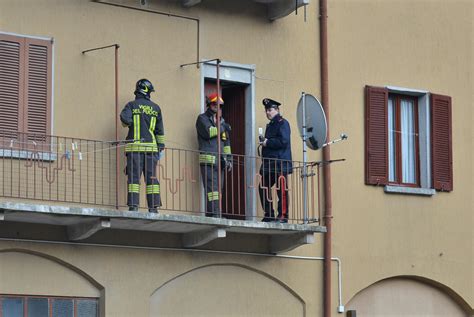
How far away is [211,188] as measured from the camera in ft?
72.9

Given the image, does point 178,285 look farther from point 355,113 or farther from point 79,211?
point 355,113

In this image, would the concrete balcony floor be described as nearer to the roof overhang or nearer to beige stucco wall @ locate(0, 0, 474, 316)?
beige stucco wall @ locate(0, 0, 474, 316)

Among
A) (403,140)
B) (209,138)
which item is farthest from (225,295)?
(403,140)

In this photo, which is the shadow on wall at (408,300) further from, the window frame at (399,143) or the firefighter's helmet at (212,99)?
the firefighter's helmet at (212,99)

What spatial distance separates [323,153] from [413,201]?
1.78 metres

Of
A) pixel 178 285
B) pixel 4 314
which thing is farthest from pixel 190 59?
pixel 4 314

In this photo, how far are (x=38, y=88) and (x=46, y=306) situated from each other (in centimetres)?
297

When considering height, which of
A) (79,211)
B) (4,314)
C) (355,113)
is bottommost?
(4,314)

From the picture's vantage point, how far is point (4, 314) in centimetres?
2084

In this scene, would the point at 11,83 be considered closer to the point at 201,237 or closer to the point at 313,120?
the point at 201,237

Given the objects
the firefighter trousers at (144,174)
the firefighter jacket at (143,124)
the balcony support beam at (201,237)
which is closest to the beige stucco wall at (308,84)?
the balcony support beam at (201,237)

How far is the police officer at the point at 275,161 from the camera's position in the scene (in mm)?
22797

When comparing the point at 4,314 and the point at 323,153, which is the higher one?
the point at 323,153

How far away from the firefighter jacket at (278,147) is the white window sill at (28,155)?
3354 millimetres
